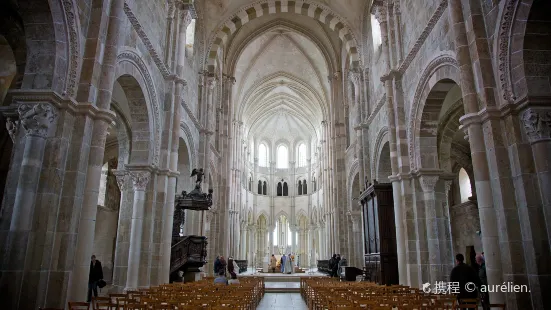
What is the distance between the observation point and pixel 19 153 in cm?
720

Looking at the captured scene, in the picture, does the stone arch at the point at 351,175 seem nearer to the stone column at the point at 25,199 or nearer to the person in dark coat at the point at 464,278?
the person in dark coat at the point at 464,278

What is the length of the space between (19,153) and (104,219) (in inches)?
557

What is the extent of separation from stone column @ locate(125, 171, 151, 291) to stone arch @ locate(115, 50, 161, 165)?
0.62 m

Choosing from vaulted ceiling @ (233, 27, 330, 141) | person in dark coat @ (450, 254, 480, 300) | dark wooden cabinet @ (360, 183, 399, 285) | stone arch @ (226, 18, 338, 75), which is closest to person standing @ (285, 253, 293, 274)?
vaulted ceiling @ (233, 27, 330, 141)

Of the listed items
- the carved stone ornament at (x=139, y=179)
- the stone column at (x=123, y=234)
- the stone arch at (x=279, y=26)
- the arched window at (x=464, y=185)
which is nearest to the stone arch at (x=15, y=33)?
the carved stone ornament at (x=139, y=179)

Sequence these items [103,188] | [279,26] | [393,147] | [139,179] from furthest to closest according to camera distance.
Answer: [279,26] < [103,188] < [393,147] < [139,179]

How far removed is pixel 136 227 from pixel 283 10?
16496mm

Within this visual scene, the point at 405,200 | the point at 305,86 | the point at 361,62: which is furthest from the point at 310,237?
the point at 405,200

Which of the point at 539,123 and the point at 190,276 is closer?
the point at 539,123

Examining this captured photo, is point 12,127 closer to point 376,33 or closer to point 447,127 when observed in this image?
point 447,127

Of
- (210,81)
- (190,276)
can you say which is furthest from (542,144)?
(210,81)

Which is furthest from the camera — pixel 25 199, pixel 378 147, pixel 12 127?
pixel 378 147

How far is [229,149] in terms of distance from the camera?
89.8 ft

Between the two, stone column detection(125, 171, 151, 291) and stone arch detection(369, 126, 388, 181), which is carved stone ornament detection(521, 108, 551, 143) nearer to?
stone arch detection(369, 126, 388, 181)
